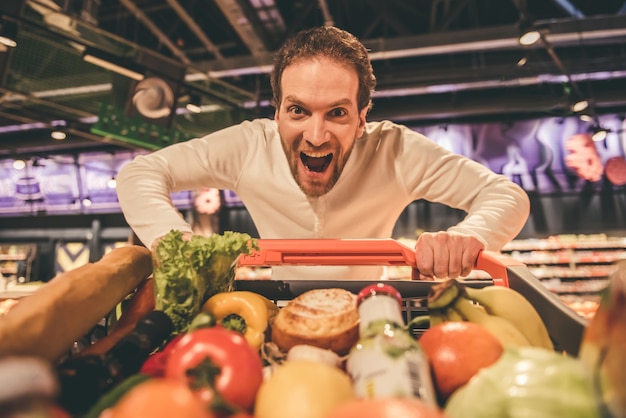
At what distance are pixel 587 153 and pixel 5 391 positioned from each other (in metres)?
9.19

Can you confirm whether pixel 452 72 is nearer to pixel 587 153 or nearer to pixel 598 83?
pixel 587 153

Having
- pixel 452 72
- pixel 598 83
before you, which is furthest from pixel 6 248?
pixel 598 83

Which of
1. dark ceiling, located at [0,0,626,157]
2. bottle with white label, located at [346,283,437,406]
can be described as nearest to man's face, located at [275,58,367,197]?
bottle with white label, located at [346,283,437,406]

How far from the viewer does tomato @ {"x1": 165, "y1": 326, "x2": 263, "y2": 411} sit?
0.69 m

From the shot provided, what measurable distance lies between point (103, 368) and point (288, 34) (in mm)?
6513

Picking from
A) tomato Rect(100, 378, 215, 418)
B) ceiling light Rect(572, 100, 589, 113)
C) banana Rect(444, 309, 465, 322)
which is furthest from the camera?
ceiling light Rect(572, 100, 589, 113)

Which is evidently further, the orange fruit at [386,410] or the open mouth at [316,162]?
the open mouth at [316,162]

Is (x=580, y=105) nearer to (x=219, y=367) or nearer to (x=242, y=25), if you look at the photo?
(x=242, y=25)

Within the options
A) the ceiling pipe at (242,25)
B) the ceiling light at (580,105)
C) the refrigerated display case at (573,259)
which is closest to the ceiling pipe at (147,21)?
the ceiling pipe at (242,25)

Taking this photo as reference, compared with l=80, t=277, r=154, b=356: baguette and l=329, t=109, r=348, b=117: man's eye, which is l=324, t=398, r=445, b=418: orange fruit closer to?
l=80, t=277, r=154, b=356: baguette

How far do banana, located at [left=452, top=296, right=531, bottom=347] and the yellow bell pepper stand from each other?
510 mm

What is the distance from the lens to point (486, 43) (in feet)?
19.8

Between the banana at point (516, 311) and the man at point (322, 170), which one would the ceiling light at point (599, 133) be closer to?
the man at point (322, 170)

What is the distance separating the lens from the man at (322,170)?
1834mm
